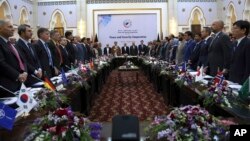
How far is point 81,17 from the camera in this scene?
72.3 ft

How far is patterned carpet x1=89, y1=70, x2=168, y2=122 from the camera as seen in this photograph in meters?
7.03

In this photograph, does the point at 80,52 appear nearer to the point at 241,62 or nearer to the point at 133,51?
the point at 241,62

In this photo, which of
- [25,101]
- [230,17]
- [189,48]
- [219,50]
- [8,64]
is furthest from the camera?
[230,17]

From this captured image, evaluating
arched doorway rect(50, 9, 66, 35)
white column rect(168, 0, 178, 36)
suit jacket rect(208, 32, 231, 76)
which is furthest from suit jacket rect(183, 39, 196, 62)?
arched doorway rect(50, 9, 66, 35)

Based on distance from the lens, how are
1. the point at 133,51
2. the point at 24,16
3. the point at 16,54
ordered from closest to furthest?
the point at 16,54 < the point at 24,16 < the point at 133,51

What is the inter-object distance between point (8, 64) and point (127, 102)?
163 inches

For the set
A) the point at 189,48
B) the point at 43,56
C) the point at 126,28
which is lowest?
the point at 43,56

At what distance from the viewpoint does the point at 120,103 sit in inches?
327

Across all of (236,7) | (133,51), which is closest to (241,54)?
(236,7)

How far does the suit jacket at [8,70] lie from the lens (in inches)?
172

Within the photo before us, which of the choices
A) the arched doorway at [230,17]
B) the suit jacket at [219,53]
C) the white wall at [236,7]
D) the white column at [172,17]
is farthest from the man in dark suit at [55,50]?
the white column at [172,17]

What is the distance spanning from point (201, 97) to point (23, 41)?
2.83 metres

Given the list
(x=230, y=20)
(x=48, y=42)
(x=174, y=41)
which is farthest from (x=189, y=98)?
(x=230, y=20)

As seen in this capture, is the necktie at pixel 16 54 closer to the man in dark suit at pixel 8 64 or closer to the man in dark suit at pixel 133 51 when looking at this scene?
the man in dark suit at pixel 8 64
